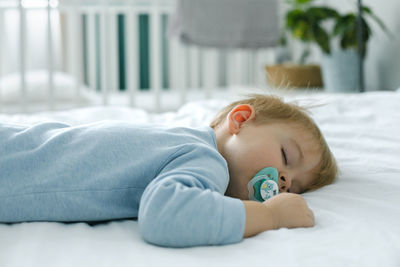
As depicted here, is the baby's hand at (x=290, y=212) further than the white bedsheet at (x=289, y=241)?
Yes

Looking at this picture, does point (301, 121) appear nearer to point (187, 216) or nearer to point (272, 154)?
point (272, 154)

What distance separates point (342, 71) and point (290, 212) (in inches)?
79.4

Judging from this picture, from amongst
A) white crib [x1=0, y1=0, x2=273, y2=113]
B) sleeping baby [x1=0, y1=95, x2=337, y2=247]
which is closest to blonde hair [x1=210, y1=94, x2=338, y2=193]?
sleeping baby [x1=0, y1=95, x2=337, y2=247]

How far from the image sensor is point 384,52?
102 inches

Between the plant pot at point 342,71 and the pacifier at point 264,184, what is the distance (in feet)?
6.21

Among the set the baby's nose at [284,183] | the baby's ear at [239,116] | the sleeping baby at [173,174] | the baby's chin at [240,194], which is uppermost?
the baby's ear at [239,116]

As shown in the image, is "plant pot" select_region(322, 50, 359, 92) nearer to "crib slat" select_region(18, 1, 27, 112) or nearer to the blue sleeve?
"crib slat" select_region(18, 1, 27, 112)

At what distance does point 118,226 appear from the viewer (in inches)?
28.9

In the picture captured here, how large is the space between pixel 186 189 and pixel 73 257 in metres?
0.17

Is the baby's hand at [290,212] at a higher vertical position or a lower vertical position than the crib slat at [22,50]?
lower

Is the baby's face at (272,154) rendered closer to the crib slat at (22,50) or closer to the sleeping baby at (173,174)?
the sleeping baby at (173,174)

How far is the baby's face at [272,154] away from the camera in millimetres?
841

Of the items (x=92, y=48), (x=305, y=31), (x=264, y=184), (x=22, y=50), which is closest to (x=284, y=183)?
(x=264, y=184)

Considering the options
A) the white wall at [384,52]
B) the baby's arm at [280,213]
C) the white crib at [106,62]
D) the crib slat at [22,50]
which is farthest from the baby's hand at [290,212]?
the white wall at [384,52]
